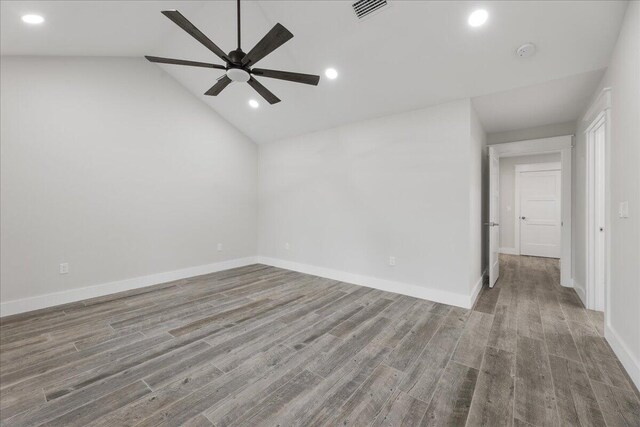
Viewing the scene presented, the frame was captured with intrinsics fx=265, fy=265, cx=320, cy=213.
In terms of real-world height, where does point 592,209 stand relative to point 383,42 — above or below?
below

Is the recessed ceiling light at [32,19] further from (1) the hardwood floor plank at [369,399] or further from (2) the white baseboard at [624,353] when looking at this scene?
(2) the white baseboard at [624,353]

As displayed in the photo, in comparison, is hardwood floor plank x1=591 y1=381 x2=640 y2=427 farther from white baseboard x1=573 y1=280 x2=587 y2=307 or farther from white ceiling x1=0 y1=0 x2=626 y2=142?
white ceiling x1=0 y1=0 x2=626 y2=142

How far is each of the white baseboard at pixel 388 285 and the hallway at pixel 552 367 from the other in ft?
0.78

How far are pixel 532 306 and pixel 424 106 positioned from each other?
283 centimetres

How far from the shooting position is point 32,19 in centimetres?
252

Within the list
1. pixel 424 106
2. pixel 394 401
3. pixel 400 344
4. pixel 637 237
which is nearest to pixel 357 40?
pixel 424 106

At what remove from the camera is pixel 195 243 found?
473 cm

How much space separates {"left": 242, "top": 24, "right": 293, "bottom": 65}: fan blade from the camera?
1.81 meters

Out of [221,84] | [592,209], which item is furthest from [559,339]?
[221,84]

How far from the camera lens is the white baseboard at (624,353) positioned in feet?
5.93

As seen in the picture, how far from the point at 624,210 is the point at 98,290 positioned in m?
5.74

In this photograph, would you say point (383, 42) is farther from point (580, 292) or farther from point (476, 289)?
point (580, 292)

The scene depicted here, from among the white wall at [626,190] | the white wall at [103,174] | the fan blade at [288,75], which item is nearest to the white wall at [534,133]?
the white wall at [626,190]

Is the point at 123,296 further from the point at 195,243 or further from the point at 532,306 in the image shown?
the point at 532,306
